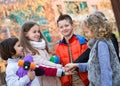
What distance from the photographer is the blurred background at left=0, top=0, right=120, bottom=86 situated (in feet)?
20.1

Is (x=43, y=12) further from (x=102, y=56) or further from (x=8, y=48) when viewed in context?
(x=102, y=56)

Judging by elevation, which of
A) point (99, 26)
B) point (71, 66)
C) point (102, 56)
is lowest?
point (71, 66)

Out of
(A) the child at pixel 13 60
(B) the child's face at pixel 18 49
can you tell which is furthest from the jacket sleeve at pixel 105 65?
(B) the child's face at pixel 18 49

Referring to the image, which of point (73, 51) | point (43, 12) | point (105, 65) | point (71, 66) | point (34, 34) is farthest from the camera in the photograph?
point (43, 12)

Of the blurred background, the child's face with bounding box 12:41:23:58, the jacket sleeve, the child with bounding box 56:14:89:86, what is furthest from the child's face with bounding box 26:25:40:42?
the blurred background

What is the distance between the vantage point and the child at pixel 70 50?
2750 millimetres

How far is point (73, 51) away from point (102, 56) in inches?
21.7

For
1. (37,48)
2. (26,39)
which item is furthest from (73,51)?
(26,39)

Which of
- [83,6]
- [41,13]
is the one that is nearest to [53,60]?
[41,13]

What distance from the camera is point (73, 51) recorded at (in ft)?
9.04

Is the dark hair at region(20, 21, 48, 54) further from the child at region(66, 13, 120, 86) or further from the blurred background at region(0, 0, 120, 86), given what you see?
the blurred background at region(0, 0, 120, 86)

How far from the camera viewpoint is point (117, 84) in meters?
2.26

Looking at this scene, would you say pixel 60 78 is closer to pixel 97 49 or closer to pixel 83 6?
pixel 97 49

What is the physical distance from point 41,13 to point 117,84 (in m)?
4.36
